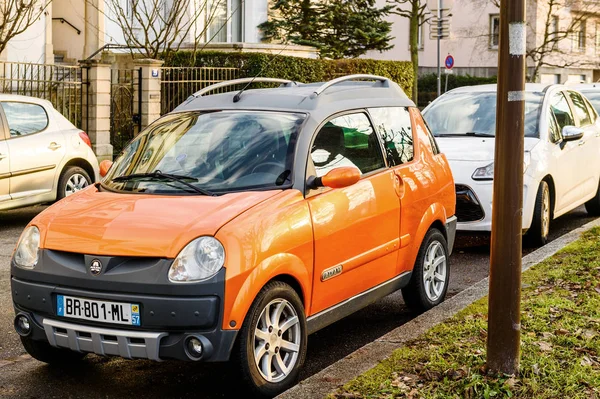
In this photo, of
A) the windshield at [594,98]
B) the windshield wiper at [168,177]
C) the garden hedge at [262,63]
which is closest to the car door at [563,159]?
the windshield at [594,98]

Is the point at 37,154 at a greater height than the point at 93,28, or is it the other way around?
the point at 93,28

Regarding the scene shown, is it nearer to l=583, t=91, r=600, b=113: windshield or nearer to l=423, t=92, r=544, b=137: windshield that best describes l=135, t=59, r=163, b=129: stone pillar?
l=583, t=91, r=600, b=113: windshield

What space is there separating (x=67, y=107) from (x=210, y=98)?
12279 mm

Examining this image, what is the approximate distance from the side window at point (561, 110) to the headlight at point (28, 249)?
24.7 ft

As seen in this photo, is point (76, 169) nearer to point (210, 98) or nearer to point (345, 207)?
point (210, 98)

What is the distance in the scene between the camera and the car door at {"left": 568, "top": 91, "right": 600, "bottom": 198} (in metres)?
12.4

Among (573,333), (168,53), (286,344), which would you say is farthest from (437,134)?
(168,53)

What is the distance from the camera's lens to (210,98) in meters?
7.10

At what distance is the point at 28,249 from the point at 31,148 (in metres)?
6.91

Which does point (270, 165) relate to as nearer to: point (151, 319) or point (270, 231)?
point (270, 231)

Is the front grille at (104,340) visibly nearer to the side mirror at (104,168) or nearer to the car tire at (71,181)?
the side mirror at (104,168)

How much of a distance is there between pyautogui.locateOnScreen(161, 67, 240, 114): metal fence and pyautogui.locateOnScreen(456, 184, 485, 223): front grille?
33.8ft

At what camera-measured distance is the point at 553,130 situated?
37.7 feet

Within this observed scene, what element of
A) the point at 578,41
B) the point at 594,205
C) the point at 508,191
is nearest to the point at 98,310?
the point at 508,191
